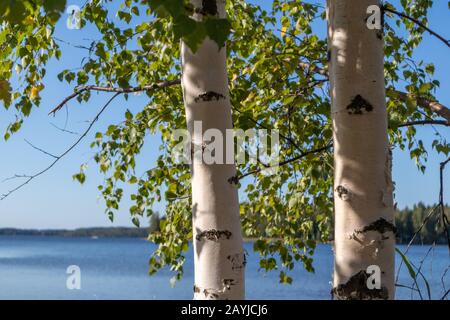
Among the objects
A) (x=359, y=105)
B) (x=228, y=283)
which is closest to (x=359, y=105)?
(x=359, y=105)

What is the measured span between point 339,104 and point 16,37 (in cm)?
236

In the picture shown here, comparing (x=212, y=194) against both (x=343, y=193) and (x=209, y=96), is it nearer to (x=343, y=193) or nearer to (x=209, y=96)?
(x=209, y=96)

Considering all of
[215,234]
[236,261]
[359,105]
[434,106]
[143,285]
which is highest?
[434,106]

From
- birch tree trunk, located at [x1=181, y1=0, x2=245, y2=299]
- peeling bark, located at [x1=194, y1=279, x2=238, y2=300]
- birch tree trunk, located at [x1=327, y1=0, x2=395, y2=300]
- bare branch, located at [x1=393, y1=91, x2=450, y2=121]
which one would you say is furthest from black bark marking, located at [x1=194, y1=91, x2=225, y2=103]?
bare branch, located at [x1=393, y1=91, x2=450, y2=121]

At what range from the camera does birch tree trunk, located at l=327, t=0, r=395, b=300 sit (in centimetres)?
235

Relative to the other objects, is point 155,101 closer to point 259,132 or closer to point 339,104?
point 259,132

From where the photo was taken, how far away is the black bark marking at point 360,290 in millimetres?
2354

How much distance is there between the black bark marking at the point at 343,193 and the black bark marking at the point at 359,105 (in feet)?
1.02

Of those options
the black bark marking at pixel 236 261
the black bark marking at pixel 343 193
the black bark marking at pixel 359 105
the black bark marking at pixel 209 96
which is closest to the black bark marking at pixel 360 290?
the black bark marking at pixel 343 193

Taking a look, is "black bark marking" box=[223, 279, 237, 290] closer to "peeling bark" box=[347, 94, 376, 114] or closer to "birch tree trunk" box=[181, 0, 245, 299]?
"birch tree trunk" box=[181, 0, 245, 299]

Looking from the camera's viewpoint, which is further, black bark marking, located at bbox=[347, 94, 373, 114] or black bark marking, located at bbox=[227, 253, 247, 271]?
black bark marking, located at bbox=[227, 253, 247, 271]

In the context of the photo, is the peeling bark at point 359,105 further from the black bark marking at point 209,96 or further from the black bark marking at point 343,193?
the black bark marking at point 209,96

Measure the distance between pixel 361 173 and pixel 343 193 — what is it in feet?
0.35

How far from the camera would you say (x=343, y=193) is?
2385 mm
